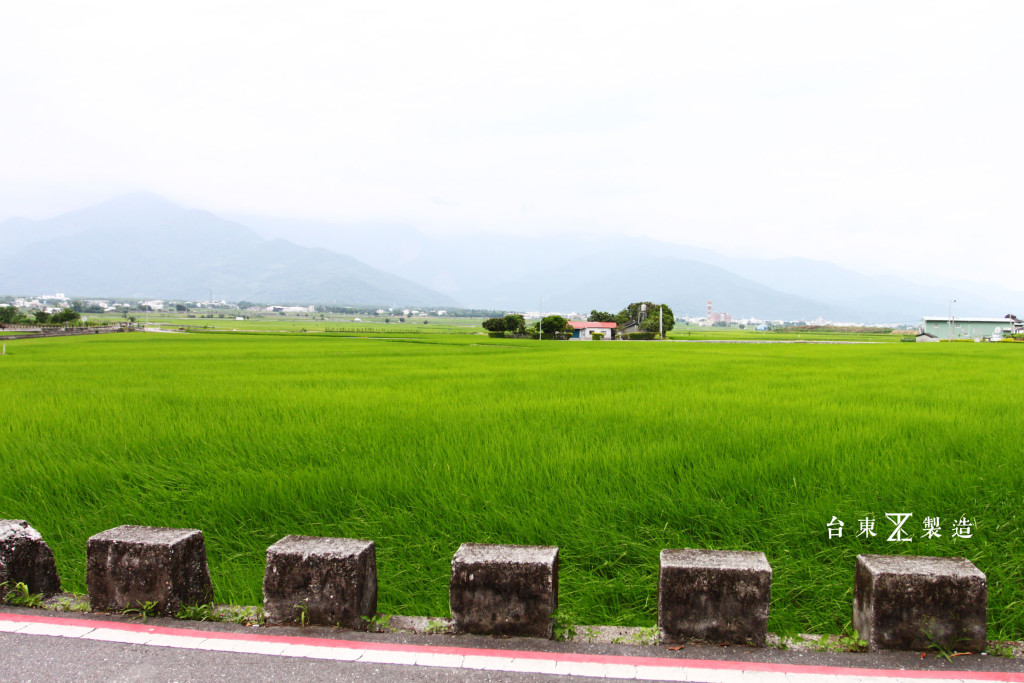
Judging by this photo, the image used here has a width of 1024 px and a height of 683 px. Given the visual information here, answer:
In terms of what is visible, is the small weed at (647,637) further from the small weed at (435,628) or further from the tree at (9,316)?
the tree at (9,316)

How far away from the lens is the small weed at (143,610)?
2.65 m

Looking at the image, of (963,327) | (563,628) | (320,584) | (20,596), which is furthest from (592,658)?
(963,327)

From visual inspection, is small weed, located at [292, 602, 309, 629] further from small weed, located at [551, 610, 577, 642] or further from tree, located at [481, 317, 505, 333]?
tree, located at [481, 317, 505, 333]

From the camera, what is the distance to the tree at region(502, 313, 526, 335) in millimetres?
58500

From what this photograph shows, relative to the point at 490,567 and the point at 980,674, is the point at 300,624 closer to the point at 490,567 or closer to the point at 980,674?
the point at 490,567

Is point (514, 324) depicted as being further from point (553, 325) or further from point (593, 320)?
point (593, 320)

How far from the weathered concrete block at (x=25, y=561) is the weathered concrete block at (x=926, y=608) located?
3625 millimetres

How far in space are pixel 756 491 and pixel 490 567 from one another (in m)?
2.44

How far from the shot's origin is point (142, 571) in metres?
2.63

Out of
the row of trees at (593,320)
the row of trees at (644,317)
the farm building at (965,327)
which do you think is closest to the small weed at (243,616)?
the row of trees at (593,320)

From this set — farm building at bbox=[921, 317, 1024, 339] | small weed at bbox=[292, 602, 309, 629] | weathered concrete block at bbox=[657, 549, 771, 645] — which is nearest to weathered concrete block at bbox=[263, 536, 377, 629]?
small weed at bbox=[292, 602, 309, 629]

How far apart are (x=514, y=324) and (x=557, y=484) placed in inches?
2159

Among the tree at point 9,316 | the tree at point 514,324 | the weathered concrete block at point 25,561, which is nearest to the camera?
the weathered concrete block at point 25,561

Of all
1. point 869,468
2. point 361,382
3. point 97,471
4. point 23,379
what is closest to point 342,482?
point 97,471
